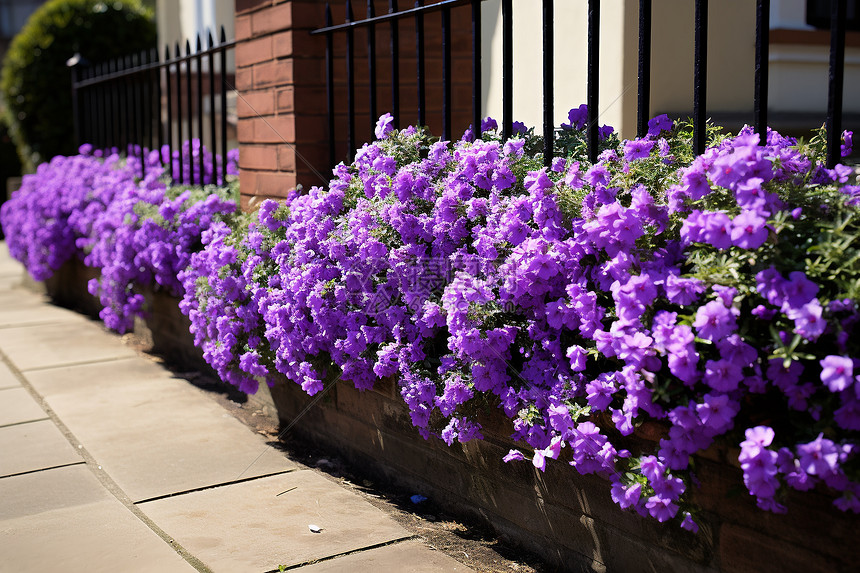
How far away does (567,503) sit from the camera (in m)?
2.49

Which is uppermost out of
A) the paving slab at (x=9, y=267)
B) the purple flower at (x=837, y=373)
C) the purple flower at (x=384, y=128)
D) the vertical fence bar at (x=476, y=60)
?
the vertical fence bar at (x=476, y=60)

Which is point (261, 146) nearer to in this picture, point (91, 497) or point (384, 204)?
point (384, 204)

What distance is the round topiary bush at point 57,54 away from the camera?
10.6 m

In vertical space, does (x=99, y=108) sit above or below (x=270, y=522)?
above

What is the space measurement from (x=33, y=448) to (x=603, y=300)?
103 inches

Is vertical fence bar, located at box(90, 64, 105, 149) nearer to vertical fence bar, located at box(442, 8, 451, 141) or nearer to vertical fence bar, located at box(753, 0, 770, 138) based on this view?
vertical fence bar, located at box(442, 8, 451, 141)

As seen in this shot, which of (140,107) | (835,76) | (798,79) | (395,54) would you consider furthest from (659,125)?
→ (140,107)

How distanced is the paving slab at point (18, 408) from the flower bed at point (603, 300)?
122 centimetres

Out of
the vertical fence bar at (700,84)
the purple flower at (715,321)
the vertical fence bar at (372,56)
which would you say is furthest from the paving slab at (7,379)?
the purple flower at (715,321)

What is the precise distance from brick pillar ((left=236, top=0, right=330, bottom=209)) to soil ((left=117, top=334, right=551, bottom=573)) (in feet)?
3.59

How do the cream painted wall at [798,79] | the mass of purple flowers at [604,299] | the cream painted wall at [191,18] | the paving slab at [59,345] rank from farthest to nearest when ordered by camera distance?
the cream painted wall at [191,18] → the cream painted wall at [798,79] → the paving slab at [59,345] → the mass of purple flowers at [604,299]

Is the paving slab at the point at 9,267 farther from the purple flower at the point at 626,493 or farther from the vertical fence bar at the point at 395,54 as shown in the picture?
the purple flower at the point at 626,493

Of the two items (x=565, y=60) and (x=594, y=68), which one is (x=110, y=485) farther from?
(x=565, y=60)

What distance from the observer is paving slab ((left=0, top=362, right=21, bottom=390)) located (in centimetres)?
464
